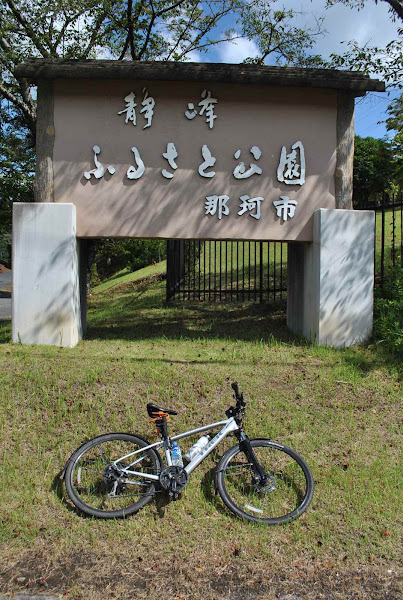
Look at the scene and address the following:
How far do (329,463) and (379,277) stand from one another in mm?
4831

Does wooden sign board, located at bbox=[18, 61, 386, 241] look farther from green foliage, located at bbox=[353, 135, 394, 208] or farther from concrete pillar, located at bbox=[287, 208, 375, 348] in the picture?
green foliage, located at bbox=[353, 135, 394, 208]

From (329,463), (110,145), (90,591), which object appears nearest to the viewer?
(90,591)

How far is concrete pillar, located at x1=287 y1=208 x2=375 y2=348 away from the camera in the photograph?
22.0ft

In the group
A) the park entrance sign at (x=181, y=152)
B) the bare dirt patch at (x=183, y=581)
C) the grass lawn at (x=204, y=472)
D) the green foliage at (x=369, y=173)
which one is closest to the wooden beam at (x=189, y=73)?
the park entrance sign at (x=181, y=152)

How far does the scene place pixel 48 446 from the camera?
4.48 metres

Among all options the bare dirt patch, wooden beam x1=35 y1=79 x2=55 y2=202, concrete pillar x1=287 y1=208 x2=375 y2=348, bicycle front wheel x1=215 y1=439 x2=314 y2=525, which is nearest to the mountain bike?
bicycle front wheel x1=215 y1=439 x2=314 y2=525

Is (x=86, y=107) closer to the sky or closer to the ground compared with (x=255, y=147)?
closer to the sky

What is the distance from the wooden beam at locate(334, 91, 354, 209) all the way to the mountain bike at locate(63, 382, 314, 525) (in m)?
4.03

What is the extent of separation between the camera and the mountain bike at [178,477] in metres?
3.80

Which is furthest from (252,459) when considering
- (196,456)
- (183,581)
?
(183,581)

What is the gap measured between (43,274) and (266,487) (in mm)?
4183

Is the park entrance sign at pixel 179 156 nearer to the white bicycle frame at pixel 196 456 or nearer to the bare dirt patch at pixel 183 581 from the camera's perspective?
the white bicycle frame at pixel 196 456

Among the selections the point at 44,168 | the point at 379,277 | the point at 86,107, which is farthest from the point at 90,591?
the point at 379,277

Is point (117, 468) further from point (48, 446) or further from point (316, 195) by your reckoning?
point (316, 195)
